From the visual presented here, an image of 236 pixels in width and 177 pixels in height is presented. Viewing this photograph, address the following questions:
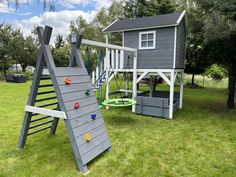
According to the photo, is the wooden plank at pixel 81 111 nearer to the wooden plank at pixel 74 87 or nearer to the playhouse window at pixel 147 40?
the wooden plank at pixel 74 87

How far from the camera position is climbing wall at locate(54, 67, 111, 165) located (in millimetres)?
2940

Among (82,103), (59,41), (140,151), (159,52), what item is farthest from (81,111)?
(59,41)

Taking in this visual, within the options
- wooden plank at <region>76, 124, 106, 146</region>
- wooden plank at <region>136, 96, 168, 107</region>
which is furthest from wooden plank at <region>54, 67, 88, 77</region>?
wooden plank at <region>136, 96, 168, 107</region>

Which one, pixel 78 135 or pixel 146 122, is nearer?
pixel 78 135

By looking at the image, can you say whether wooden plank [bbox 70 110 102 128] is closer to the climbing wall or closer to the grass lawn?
the climbing wall

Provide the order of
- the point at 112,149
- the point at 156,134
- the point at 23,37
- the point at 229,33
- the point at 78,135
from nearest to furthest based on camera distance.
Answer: the point at 78,135, the point at 112,149, the point at 156,134, the point at 229,33, the point at 23,37

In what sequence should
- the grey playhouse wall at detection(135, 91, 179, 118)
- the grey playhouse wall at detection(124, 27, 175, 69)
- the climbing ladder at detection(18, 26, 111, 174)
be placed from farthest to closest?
the grey playhouse wall at detection(124, 27, 175, 69), the grey playhouse wall at detection(135, 91, 179, 118), the climbing ladder at detection(18, 26, 111, 174)

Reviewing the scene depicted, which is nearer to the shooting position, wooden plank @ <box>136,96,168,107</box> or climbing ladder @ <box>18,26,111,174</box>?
climbing ladder @ <box>18,26,111,174</box>

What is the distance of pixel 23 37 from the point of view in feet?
71.4

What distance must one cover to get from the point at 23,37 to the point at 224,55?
21815 millimetres

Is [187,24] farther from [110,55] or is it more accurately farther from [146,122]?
[146,122]

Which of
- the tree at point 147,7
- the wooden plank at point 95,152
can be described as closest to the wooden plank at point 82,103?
the wooden plank at point 95,152

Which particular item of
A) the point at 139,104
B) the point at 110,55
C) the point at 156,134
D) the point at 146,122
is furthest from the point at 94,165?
the point at 110,55

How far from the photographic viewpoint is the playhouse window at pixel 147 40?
662cm
